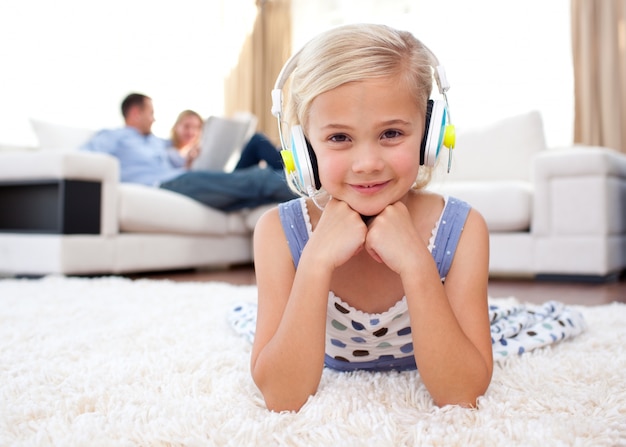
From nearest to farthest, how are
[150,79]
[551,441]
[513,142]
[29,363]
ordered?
[551,441] → [29,363] → [513,142] → [150,79]

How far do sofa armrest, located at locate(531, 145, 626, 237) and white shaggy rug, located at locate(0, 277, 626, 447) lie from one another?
56.6 inches

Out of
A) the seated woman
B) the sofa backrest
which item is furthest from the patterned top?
the seated woman

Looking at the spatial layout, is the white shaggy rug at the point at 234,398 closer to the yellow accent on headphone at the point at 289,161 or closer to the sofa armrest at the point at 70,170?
the yellow accent on headphone at the point at 289,161

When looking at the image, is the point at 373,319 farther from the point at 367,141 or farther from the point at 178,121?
the point at 178,121

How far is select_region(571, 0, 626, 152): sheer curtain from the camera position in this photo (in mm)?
4539

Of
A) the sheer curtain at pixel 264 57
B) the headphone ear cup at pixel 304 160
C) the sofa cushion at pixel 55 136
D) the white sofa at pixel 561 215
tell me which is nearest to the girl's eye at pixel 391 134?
the headphone ear cup at pixel 304 160

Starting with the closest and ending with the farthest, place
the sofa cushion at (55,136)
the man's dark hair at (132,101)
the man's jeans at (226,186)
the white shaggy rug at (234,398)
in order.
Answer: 1. the white shaggy rug at (234,398)
2. the man's jeans at (226,186)
3. the sofa cushion at (55,136)
4. the man's dark hair at (132,101)

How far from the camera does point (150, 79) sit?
205 inches

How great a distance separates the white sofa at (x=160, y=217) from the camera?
248 centimetres

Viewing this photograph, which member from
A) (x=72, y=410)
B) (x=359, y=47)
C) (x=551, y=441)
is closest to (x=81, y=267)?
(x=72, y=410)

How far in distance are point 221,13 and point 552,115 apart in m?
3.64

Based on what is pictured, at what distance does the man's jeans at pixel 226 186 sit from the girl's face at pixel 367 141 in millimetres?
2574

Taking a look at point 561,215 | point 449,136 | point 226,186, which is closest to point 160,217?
point 226,186

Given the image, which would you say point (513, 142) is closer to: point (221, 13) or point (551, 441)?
point (551, 441)
